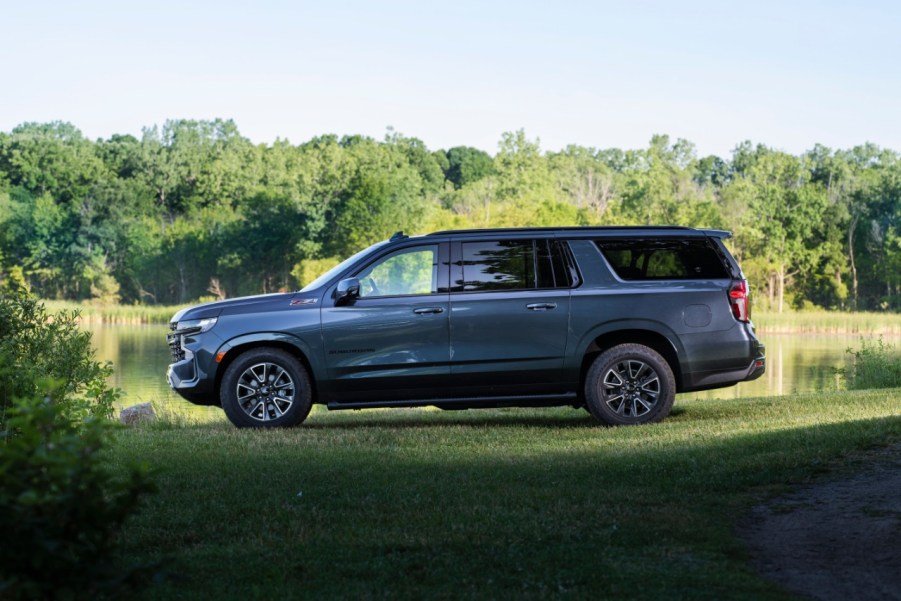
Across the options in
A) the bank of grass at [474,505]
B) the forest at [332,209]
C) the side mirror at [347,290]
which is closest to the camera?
the bank of grass at [474,505]

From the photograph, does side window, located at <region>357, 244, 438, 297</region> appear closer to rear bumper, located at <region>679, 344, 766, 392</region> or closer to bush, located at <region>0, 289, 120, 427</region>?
rear bumper, located at <region>679, 344, 766, 392</region>

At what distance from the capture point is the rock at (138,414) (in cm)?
1680

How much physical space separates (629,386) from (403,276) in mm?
2618

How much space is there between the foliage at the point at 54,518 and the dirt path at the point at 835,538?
3.54 metres

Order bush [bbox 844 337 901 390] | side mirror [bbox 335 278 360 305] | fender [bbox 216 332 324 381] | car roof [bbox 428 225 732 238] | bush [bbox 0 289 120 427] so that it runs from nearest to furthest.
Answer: side mirror [bbox 335 278 360 305] < fender [bbox 216 332 324 381] < car roof [bbox 428 225 732 238] < bush [bbox 0 289 120 427] < bush [bbox 844 337 901 390]

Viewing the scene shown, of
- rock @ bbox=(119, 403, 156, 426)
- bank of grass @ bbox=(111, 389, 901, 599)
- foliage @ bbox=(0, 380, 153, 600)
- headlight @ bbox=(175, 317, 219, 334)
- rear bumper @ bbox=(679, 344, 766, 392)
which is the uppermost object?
headlight @ bbox=(175, 317, 219, 334)

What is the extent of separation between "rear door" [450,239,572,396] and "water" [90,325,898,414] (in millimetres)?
8514

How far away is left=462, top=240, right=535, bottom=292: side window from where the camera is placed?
40.0ft

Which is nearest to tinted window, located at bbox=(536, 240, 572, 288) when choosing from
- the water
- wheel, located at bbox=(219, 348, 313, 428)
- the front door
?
the front door

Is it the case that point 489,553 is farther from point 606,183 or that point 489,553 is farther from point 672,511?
point 606,183

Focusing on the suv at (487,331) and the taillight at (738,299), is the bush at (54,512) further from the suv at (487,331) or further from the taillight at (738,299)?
the taillight at (738,299)

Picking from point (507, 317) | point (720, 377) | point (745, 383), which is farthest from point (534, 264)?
point (745, 383)

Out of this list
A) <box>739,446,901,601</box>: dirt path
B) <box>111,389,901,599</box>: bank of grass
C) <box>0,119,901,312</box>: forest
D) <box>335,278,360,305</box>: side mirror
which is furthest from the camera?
<box>0,119,901,312</box>: forest

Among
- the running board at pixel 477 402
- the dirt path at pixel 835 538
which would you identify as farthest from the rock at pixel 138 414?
the dirt path at pixel 835 538
